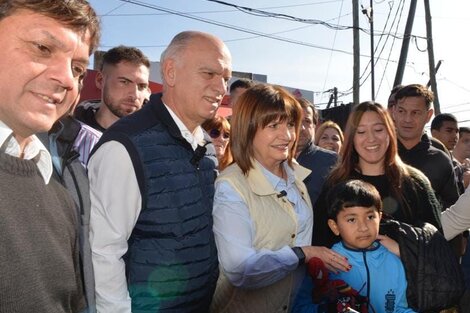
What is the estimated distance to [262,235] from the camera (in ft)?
7.38

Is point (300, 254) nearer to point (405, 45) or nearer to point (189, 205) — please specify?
point (189, 205)

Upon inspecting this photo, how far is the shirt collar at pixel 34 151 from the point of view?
128 centimetres

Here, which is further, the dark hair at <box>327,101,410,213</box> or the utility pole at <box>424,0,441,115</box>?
the utility pole at <box>424,0,441,115</box>

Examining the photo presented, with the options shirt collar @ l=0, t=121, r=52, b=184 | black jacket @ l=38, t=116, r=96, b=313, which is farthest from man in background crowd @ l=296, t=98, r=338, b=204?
shirt collar @ l=0, t=121, r=52, b=184

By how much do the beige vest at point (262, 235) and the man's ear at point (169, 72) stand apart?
59 cm

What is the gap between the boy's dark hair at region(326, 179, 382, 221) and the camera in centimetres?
259

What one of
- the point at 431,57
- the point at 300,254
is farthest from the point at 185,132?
the point at 431,57

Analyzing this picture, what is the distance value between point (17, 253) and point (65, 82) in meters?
0.59

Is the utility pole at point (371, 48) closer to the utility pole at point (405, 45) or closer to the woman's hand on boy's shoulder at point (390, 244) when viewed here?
the utility pole at point (405, 45)

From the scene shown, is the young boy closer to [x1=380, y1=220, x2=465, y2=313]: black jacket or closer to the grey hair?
[x1=380, y1=220, x2=465, y2=313]: black jacket

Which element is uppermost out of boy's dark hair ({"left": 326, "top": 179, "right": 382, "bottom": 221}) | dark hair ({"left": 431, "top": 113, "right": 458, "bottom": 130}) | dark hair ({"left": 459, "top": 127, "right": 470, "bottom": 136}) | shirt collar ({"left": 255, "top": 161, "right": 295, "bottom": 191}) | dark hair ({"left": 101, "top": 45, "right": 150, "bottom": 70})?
dark hair ({"left": 101, "top": 45, "right": 150, "bottom": 70})

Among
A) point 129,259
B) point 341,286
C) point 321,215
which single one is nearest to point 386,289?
point 341,286

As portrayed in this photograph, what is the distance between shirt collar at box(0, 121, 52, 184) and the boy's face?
5.93 feet

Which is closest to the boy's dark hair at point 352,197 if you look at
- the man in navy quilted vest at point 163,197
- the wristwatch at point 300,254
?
the wristwatch at point 300,254
